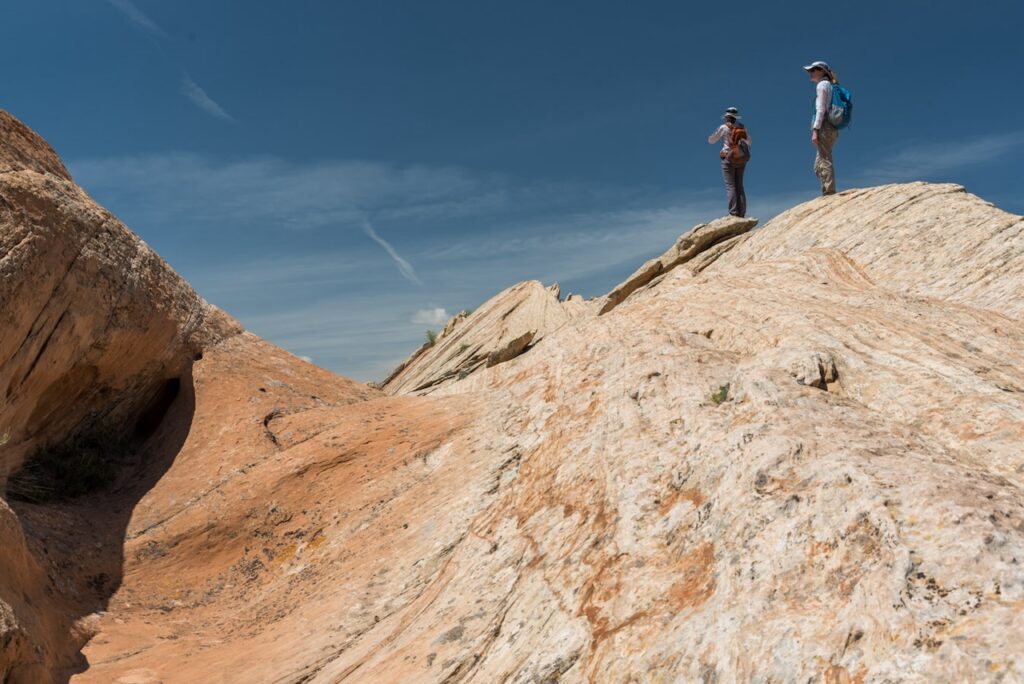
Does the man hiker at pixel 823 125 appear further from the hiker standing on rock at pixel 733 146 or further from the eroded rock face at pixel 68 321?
the eroded rock face at pixel 68 321

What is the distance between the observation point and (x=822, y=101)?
24.3 m

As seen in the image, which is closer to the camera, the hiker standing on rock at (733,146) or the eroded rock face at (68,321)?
the eroded rock face at (68,321)

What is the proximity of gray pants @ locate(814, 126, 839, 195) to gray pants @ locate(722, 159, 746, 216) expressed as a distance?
134 inches

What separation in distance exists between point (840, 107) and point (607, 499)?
19.6 m

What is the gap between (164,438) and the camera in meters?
19.8

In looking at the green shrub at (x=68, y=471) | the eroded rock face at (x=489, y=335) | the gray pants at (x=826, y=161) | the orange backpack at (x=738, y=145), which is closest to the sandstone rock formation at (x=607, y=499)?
the green shrub at (x=68, y=471)

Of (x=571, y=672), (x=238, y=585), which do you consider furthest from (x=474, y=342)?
(x=571, y=672)

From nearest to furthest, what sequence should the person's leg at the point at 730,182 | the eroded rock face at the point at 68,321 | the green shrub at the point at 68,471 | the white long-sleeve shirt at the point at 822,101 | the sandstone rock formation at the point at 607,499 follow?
1. the sandstone rock formation at the point at 607,499
2. the eroded rock face at the point at 68,321
3. the green shrub at the point at 68,471
4. the white long-sleeve shirt at the point at 822,101
5. the person's leg at the point at 730,182

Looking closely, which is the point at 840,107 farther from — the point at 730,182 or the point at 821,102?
the point at 730,182

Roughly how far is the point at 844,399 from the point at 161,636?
1255 centimetres

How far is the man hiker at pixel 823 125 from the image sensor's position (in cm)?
2428

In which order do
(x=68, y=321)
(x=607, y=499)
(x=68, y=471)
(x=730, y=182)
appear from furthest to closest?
(x=730, y=182) → (x=68, y=471) → (x=68, y=321) → (x=607, y=499)

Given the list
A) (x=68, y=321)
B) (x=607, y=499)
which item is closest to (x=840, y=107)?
(x=607, y=499)

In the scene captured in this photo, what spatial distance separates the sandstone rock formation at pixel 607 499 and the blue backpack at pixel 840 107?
108 inches
